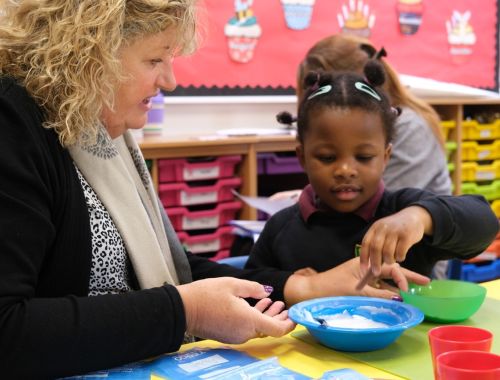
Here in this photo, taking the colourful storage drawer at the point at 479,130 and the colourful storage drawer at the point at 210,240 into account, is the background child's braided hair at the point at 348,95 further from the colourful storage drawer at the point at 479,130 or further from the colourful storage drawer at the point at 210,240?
the colourful storage drawer at the point at 479,130

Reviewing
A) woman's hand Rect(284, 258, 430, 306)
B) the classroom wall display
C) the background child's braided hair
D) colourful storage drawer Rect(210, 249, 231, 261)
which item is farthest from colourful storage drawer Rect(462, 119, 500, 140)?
woman's hand Rect(284, 258, 430, 306)

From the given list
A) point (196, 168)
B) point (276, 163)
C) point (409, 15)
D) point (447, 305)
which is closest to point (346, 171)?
point (447, 305)

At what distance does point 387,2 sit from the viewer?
3.80 m

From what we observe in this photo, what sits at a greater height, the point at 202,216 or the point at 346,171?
the point at 346,171

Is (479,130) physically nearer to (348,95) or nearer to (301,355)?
(348,95)

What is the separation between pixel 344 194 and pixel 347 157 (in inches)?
2.9

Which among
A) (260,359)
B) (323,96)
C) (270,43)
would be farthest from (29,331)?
(270,43)

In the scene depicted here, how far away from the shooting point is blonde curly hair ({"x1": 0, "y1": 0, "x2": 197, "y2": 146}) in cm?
98

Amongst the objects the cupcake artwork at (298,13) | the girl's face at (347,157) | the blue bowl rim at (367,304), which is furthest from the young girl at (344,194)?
the cupcake artwork at (298,13)

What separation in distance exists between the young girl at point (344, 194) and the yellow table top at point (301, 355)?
37 centimetres

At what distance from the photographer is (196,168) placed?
9.12ft

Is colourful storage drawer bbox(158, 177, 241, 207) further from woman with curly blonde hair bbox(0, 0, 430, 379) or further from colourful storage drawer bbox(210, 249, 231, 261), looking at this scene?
woman with curly blonde hair bbox(0, 0, 430, 379)

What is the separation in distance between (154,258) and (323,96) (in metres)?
0.53

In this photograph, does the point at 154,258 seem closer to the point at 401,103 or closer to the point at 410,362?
the point at 410,362
